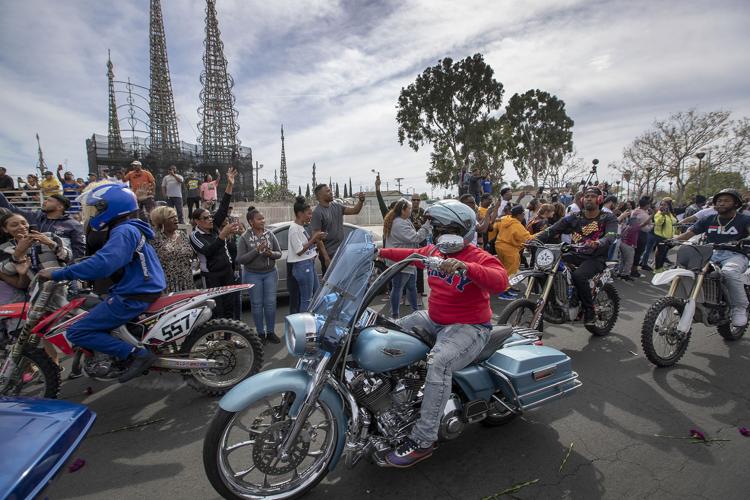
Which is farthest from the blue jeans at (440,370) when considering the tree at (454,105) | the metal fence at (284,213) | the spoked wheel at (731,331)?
the tree at (454,105)

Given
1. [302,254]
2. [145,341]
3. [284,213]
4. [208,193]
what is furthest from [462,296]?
[284,213]

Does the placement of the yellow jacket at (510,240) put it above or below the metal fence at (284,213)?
below

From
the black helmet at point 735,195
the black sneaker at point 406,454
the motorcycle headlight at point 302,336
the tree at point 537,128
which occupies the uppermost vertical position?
the tree at point 537,128

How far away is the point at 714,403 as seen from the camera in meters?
3.37

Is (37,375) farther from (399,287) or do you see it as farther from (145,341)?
(399,287)

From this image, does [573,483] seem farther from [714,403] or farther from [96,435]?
[96,435]

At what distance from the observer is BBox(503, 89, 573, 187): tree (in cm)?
3566

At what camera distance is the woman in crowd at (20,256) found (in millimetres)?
3866

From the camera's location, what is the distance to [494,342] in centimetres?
266

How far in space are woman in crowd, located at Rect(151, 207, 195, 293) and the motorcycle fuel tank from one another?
292 centimetres

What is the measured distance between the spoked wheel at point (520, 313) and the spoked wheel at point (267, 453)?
268 centimetres

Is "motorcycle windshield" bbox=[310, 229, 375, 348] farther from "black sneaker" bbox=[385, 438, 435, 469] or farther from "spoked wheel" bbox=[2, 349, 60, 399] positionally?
"spoked wheel" bbox=[2, 349, 60, 399]

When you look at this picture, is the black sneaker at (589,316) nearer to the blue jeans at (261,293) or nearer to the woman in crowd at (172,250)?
the blue jeans at (261,293)

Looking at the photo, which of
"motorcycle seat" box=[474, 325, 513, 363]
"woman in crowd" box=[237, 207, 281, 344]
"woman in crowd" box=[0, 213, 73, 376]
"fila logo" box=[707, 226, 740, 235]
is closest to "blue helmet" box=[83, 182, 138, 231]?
"woman in crowd" box=[0, 213, 73, 376]
